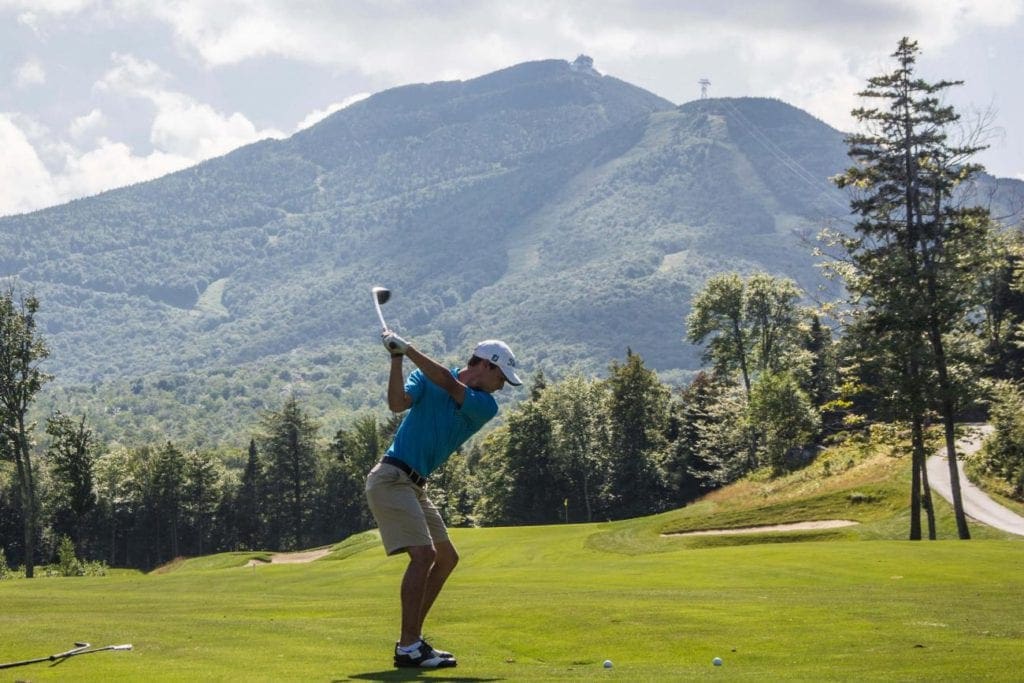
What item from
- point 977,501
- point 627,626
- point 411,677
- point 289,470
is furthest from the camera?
point 289,470

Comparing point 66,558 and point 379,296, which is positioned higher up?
point 379,296

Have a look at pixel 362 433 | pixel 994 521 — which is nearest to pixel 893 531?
pixel 994 521

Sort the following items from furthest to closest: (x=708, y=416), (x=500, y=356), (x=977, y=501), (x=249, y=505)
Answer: (x=249, y=505) < (x=708, y=416) < (x=977, y=501) < (x=500, y=356)

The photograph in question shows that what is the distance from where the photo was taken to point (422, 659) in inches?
424

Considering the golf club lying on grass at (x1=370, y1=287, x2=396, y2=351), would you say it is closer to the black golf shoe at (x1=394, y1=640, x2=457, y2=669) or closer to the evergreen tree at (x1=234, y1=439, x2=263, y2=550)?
the black golf shoe at (x1=394, y1=640, x2=457, y2=669)

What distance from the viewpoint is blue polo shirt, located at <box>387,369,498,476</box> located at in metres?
10.9

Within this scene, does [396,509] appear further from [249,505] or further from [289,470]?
[249,505]

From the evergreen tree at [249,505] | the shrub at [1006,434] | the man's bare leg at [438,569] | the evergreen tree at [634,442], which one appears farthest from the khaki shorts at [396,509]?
the evergreen tree at [249,505]

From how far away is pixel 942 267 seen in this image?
43.2 metres

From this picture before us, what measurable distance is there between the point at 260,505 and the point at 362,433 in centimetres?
1450

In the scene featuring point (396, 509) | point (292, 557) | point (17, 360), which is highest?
point (17, 360)

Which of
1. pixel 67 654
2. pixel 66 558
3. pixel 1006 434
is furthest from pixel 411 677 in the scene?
pixel 66 558

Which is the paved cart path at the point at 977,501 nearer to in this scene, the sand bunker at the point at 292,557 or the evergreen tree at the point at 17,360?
the sand bunker at the point at 292,557

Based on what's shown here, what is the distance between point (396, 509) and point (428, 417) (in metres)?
0.94
